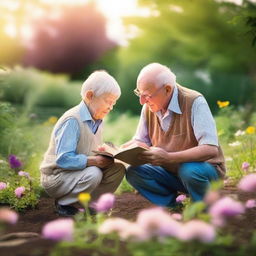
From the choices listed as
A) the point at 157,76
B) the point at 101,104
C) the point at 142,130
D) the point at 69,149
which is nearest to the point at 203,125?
the point at 157,76

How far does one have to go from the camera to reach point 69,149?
3139 millimetres

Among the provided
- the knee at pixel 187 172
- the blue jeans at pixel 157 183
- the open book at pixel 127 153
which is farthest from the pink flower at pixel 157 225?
the blue jeans at pixel 157 183

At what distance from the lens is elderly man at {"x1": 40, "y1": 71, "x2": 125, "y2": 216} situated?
315 cm

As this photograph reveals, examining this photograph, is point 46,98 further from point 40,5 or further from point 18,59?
point 40,5

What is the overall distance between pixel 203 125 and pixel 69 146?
35.0 inches

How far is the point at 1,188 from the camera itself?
11.7ft

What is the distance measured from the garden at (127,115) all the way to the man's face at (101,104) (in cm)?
64

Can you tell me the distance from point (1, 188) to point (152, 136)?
3.93ft

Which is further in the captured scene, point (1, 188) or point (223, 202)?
point (1, 188)

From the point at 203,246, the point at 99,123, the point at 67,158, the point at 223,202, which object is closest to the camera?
the point at 223,202

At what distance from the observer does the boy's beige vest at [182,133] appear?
10.4 feet

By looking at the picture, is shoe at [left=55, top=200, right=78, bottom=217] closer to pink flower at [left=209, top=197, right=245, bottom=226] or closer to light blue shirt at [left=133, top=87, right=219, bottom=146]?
light blue shirt at [left=133, top=87, right=219, bottom=146]

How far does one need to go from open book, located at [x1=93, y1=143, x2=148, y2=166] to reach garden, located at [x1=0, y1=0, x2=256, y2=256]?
0.34 meters

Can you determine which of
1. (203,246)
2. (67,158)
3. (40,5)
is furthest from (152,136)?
(40,5)
